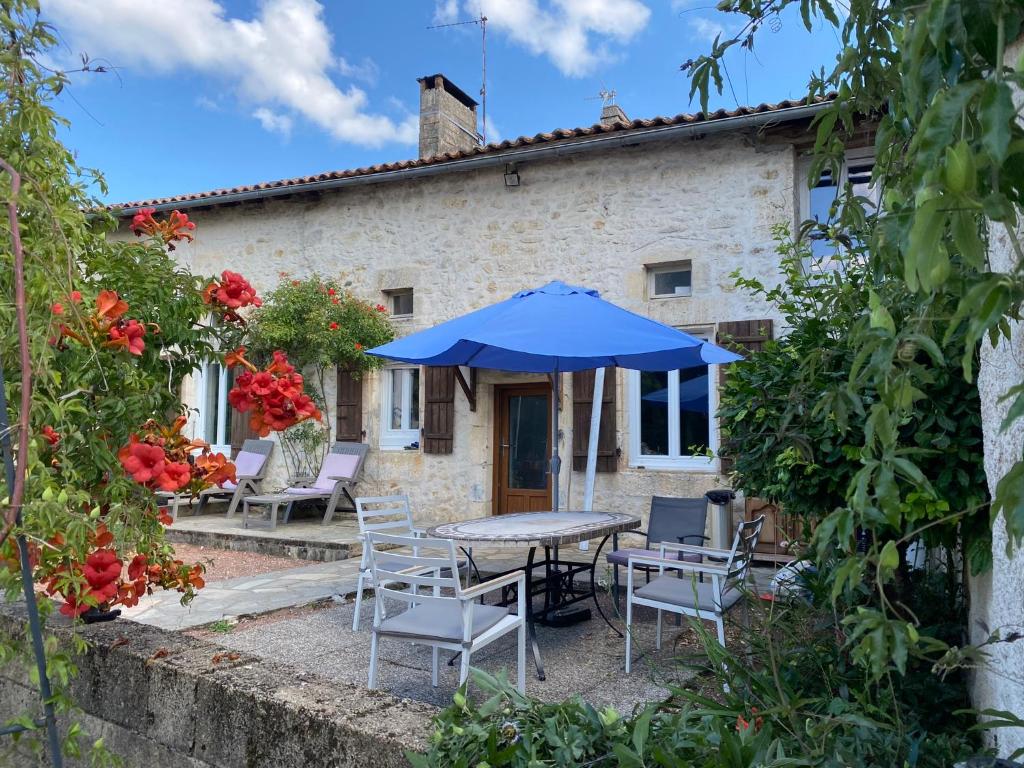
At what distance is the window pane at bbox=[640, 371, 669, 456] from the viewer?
768 cm

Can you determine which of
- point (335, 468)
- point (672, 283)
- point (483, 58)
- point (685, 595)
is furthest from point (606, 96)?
point (685, 595)

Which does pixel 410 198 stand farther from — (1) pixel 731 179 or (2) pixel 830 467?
(2) pixel 830 467

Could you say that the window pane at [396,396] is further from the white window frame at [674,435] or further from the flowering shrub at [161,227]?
the flowering shrub at [161,227]

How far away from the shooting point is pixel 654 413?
773cm

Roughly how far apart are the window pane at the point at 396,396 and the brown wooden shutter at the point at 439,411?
640mm

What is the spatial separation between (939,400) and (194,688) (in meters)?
2.22

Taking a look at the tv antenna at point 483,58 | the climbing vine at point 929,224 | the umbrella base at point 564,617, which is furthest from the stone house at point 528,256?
the climbing vine at point 929,224

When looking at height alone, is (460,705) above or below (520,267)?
below

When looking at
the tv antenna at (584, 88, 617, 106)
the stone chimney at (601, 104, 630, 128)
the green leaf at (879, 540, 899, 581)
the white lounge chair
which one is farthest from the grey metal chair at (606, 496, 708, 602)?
the tv antenna at (584, 88, 617, 106)

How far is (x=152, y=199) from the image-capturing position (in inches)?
422

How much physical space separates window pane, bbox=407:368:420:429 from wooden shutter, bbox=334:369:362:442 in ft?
2.08

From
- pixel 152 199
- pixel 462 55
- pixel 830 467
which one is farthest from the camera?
pixel 462 55

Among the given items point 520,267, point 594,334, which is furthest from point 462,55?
point 594,334

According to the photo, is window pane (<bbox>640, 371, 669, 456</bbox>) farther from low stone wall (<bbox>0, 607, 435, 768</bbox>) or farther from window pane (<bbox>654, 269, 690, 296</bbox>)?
low stone wall (<bbox>0, 607, 435, 768</bbox>)
